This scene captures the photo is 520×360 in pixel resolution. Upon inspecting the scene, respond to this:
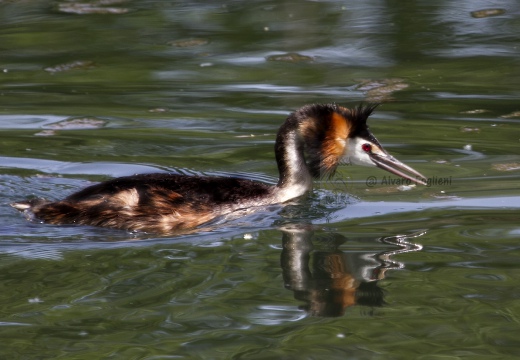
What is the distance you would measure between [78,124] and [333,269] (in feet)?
13.2

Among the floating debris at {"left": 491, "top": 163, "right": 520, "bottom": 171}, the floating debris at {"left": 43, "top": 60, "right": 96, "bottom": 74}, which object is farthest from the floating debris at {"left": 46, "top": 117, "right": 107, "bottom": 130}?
the floating debris at {"left": 491, "top": 163, "right": 520, "bottom": 171}

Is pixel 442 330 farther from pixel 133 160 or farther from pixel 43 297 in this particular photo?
pixel 133 160

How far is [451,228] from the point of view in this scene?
672 centimetres

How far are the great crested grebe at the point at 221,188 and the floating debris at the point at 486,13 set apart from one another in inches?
207

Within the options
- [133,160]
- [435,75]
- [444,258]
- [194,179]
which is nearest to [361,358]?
[444,258]

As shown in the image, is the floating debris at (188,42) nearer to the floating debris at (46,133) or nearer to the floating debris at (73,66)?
the floating debris at (73,66)

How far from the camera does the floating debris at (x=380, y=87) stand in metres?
10.0

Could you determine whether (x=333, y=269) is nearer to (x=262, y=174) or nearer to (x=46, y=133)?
(x=262, y=174)

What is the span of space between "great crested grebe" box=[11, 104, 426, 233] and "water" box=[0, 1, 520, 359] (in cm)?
13

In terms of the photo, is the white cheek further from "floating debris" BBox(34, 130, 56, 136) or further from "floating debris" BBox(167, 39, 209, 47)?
"floating debris" BBox(167, 39, 209, 47)

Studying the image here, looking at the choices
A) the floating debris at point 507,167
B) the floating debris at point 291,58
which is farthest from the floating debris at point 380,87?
the floating debris at point 507,167

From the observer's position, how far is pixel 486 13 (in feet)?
41.1

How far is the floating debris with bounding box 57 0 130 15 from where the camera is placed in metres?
13.2

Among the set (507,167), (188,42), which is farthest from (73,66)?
(507,167)
